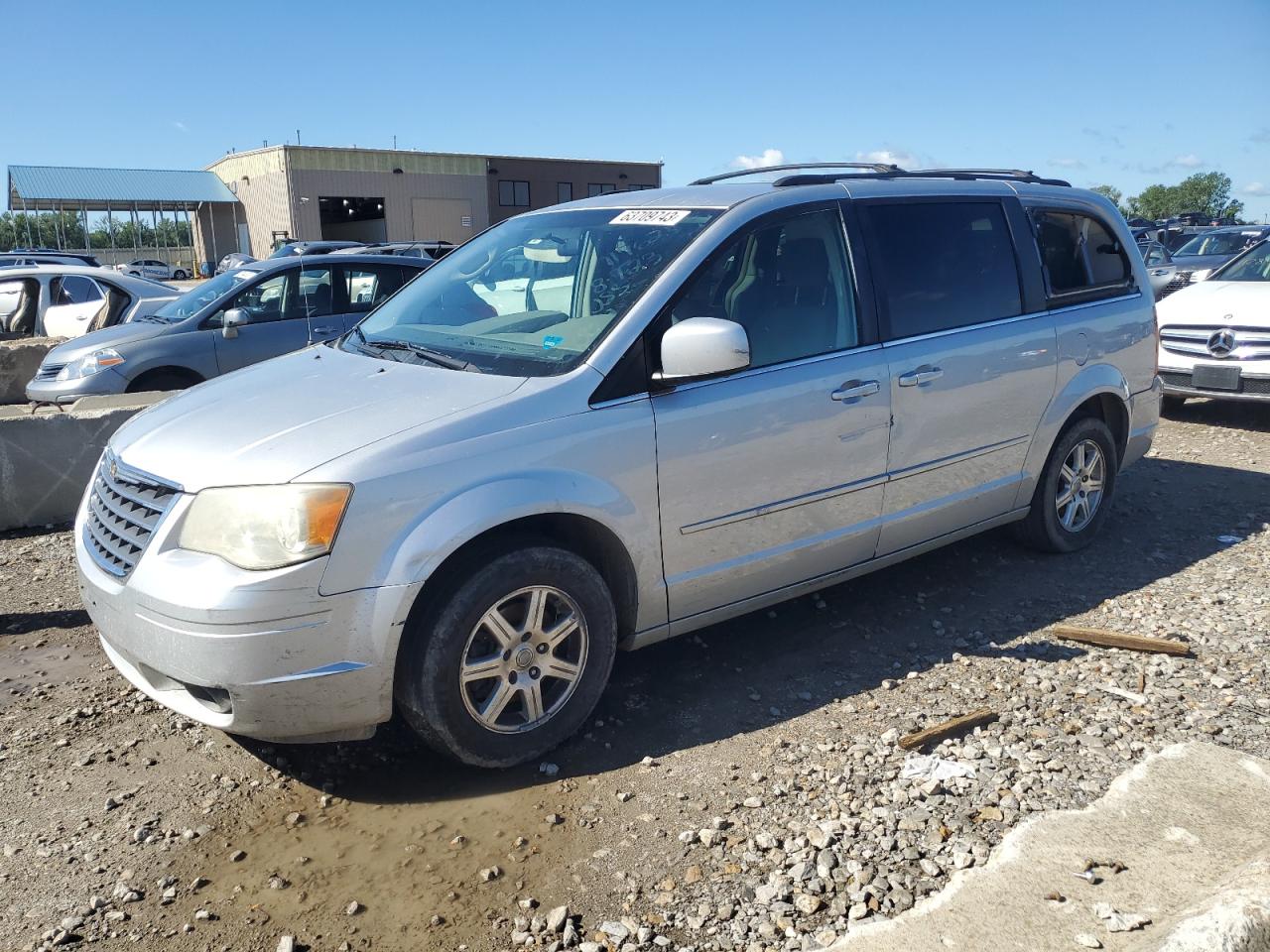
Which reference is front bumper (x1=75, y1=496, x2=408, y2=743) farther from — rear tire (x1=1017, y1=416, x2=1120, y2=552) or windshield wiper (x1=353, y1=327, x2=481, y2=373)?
rear tire (x1=1017, y1=416, x2=1120, y2=552)

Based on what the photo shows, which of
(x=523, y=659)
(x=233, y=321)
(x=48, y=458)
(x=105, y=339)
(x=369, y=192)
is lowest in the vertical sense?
(x=523, y=659)

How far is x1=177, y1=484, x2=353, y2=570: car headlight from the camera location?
3.01 metres

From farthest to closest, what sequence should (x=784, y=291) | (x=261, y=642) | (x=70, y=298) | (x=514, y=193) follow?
1. (x=514, y=193)
2. (x=70, y=298)
3. (x=784, y=291)
4. (x=261, y=642)

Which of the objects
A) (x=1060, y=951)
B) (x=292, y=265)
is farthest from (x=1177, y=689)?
(x=292, y=265)

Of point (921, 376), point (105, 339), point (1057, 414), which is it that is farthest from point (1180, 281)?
point (105, 339)

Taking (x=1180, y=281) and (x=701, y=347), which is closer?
(x=701, y=347)

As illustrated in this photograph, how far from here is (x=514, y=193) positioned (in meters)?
58.0

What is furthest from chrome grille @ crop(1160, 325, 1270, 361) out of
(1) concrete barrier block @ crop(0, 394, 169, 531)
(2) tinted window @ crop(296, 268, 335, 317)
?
(1) concrete barrier block @ crop(0, 394, 169, 531)

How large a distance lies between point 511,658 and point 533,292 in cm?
161

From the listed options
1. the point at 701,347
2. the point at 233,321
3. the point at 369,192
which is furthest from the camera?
the point at 369,192

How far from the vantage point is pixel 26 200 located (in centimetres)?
4809

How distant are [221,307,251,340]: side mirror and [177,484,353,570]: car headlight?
20.2 ft

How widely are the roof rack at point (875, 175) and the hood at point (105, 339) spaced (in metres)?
6.00

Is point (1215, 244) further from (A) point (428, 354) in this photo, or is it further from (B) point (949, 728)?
(A) point (428, 354)
